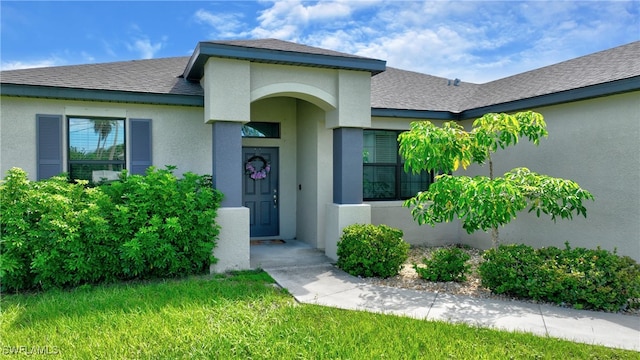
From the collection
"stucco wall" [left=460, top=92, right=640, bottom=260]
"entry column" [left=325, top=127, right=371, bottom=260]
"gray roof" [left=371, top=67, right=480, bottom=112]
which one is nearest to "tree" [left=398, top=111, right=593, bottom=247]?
"stucco wall" [left=460, top=92, right=640, bottom=260]

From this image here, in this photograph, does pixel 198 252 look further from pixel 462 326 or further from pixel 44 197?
pixel 462 326

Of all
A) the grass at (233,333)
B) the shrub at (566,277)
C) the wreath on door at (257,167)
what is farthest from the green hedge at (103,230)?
the shrub at (566,277)

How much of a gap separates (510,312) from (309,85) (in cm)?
546

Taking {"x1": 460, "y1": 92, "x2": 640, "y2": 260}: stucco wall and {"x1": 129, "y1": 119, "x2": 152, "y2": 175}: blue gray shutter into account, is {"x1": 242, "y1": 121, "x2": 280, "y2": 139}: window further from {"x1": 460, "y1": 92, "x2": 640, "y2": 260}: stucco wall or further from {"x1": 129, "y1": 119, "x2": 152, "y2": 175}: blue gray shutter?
{"x1": 460, "y1": 92, "x2": 640, "y2": 260}: stucco wall

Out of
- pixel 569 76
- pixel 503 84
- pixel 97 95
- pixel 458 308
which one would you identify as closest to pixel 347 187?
pixel 458 308

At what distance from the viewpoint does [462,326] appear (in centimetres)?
471

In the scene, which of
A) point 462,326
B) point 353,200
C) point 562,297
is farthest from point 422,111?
point 462,326

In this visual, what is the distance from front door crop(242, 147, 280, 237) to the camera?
10148 millimetres

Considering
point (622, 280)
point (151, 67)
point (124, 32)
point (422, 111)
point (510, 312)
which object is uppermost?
point (124, 32)

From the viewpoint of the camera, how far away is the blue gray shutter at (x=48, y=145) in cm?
731

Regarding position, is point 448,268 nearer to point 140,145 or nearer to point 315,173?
point 315,173

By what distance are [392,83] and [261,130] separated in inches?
178

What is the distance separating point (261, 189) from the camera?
1030cm

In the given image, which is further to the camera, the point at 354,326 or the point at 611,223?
the point at 611,223
